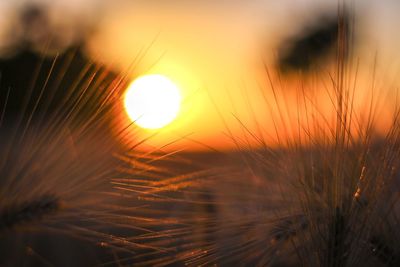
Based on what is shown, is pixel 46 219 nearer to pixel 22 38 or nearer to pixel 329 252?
pixel 329 252

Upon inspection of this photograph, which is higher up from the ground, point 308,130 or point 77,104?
point 77,104

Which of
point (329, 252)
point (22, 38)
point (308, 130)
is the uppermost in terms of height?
point (22, 38)

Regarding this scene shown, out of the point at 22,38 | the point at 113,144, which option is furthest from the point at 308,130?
the point at 22,38

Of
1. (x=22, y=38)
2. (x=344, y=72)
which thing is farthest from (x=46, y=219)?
(x=22, y=38)

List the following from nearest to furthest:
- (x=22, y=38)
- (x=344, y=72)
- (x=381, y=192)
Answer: (x=344, y=72) < (x=381, y=192) < (x=22, y=38)

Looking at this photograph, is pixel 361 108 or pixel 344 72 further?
pixel 361 108

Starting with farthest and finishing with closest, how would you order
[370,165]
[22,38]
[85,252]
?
A: 1. [22,38]
2. [85,252]
3. [370,165]

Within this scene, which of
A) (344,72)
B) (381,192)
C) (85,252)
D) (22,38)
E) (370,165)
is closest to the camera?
(344,72)

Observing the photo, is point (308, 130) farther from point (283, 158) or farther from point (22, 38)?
point (22, 38)

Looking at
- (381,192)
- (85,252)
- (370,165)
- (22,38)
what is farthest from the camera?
(22,38)
